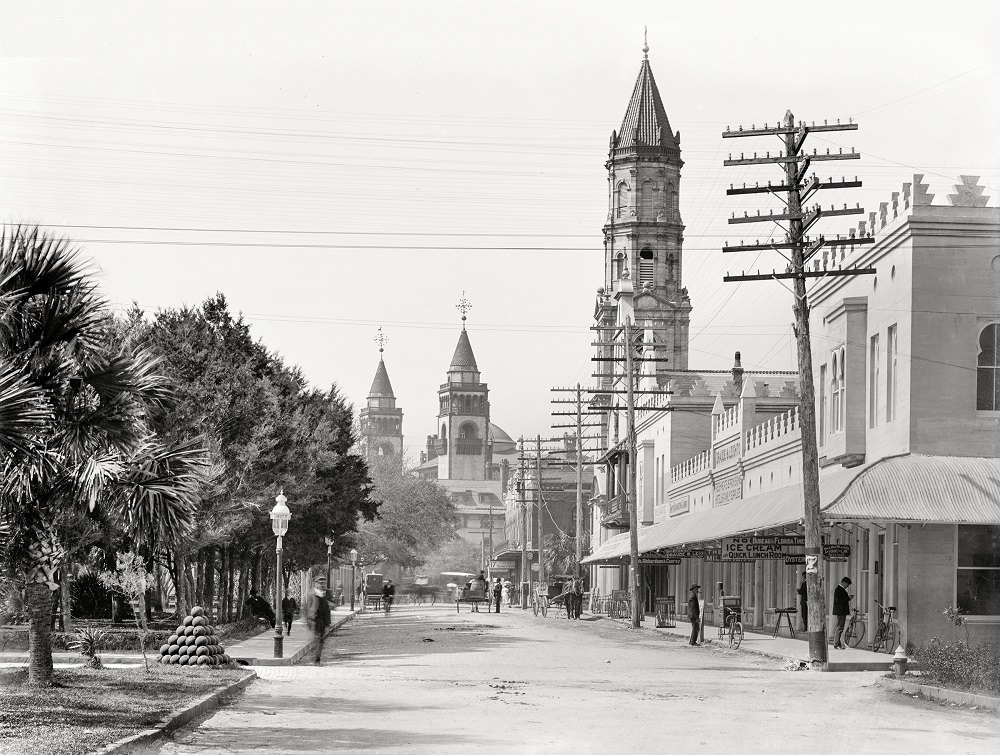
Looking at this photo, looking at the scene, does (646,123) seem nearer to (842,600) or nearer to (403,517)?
(403,517)

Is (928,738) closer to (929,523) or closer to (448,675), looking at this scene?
(448,675)

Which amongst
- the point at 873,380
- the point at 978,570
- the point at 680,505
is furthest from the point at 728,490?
the point at 978,570

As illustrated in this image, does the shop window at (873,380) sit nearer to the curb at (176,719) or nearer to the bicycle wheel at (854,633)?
the bicycle wheel at (854,633)

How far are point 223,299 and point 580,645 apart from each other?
49.4 feet

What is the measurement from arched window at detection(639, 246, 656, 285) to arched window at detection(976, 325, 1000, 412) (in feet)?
242

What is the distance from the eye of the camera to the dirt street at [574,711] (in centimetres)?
1483

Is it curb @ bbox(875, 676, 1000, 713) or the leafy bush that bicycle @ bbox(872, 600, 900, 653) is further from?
curb @ bbox(875, 676, 1000, 713)

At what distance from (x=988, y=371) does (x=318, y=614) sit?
14.7 meters

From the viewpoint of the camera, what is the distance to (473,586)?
310ft

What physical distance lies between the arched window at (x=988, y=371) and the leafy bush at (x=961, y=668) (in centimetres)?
908

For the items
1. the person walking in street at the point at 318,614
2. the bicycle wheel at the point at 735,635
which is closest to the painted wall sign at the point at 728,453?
the bicycle wheel at the point at 735,635

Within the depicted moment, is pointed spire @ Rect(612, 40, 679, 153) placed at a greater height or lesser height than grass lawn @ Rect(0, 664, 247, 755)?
greater

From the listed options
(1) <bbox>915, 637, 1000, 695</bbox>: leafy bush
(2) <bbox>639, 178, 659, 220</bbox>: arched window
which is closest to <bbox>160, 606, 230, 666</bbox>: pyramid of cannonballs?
(1) <bbox>915, 637, 1000, 695</bbox>: leafy bush

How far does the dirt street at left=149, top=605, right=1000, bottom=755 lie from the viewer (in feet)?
48.6
